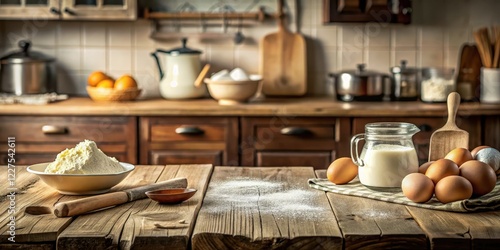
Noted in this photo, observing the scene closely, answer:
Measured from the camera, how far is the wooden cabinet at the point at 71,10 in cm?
422

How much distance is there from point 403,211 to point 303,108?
2.05 metres

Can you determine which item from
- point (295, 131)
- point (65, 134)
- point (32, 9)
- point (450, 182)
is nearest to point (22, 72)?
point (32, 9)

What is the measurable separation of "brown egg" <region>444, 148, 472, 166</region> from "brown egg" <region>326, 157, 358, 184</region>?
0.25 m

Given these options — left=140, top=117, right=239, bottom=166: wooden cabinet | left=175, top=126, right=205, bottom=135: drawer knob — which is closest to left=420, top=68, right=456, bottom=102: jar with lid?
left=140, top=117, right=239, bottom=166: wooden cabinet

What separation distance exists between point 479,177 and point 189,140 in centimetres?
221

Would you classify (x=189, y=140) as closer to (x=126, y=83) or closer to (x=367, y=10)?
(x=126, y=83)

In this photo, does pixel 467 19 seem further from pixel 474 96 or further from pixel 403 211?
pixel 403 211

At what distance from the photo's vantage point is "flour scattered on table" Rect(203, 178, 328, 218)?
1.92 meters

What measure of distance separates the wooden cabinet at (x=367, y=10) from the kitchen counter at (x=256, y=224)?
2.27 m

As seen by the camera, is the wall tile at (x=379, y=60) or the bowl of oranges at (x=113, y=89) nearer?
the bowl of oranges at (x=113, y=89)

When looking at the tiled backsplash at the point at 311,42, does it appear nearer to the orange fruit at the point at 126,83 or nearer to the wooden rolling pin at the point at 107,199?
the orange fruit at the point at 126,83

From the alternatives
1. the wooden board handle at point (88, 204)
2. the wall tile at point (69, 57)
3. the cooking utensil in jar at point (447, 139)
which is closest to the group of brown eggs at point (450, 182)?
the cooking utensil in jar at point (447, 139)

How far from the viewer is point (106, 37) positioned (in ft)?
15.1

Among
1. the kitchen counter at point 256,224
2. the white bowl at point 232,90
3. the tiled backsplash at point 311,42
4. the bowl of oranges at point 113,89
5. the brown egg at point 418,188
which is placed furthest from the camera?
the tiled backsplash at point 311,42
